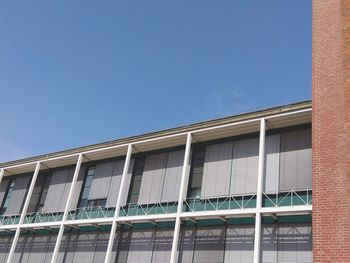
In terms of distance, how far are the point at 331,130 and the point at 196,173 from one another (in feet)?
38.2

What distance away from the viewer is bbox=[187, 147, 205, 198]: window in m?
21.7

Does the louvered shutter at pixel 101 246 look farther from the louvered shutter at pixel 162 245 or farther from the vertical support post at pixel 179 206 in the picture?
the vertical support post at pixel 179 206

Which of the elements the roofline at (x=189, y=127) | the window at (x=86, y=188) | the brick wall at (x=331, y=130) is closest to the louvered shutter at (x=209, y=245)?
the roofline at (x=189, y=127)

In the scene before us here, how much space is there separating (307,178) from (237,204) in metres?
3.61

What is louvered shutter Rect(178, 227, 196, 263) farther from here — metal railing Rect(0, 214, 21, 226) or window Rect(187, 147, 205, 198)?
metal railing Rect(0, 214, 21, 226)

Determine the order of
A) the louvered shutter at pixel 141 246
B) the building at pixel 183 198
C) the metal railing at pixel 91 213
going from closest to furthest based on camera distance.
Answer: the building at pixel 183 198 → the louvered shutter at pixel 141 246 → the metal railing at pixel 91 213

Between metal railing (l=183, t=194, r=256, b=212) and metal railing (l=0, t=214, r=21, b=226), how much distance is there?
14.6 metres

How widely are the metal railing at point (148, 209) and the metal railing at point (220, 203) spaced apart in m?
0.94

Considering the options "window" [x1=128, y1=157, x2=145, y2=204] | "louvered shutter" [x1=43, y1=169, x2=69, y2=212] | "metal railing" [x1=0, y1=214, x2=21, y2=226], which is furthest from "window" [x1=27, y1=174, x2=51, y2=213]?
"window" [x1=128, y1=157, x2=145, y2=204]

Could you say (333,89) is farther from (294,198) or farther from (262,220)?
(262,220)

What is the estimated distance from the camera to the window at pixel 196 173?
21728 millimetres

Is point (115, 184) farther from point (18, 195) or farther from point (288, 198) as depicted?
point (288, 198)

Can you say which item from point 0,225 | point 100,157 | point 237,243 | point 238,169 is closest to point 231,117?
point 238,169

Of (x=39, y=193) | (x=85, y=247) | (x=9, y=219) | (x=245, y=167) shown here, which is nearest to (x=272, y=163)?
(x=245, y=167)
